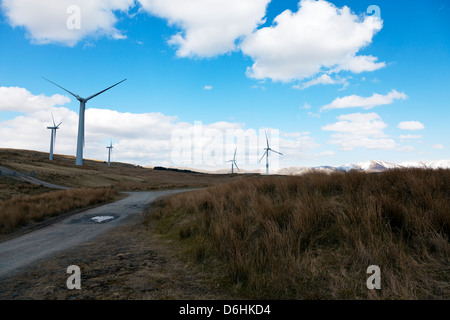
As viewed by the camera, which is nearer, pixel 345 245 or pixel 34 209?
pixel 345 245

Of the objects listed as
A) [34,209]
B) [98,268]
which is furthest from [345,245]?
[34,209]

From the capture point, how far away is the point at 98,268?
5328 millimetres

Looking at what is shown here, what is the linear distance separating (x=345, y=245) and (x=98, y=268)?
5261 mm

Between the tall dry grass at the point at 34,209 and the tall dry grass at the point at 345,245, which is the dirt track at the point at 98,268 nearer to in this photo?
the tall dry grass at the point at 345,245

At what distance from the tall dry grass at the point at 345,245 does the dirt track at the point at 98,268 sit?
81 centimetres

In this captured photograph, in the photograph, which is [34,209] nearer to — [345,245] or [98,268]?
[98,268]

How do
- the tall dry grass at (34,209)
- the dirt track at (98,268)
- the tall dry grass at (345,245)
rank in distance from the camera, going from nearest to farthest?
the tall dry grass at (345,245) → the dirt track at (98,268) → the tall dry grass at (34,209)

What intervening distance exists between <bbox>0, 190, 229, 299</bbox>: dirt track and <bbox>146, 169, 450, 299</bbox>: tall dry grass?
81cm

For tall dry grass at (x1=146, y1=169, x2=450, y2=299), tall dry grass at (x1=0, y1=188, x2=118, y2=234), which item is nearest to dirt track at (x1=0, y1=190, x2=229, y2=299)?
tall dry grass at (x1=146, y1=169, x2=450, y2=299)

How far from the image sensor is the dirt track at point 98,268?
4125 mm

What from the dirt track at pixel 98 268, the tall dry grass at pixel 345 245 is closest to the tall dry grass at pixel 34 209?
the dirt track at pixel 98 268

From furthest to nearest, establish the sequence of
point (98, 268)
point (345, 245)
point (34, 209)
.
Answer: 1. point (34, 209)
2. point (98, 268)
3. point (345, 245)
